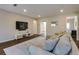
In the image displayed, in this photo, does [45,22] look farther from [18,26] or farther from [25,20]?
[18,26]

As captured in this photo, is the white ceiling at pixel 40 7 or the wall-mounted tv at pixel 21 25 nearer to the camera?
the white ceiling at pixel 40 7

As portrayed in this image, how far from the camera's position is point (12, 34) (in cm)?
770

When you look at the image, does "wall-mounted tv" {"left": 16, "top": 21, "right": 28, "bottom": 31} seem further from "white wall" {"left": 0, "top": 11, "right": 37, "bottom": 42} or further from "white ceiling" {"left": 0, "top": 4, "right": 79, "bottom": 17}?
"white ceiling" {"left": 0, "top": 4, "right": 79, "bottom": 17}

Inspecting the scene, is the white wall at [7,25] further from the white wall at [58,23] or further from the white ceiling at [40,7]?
the white wall at [58,23]

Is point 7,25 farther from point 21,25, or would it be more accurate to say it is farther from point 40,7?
point 40,7

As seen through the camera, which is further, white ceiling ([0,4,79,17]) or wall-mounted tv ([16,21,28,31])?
wall-mounted tv ([16,21,28,31])

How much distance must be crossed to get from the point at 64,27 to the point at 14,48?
8444 mm

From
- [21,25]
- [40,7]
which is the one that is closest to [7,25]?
[21,25]

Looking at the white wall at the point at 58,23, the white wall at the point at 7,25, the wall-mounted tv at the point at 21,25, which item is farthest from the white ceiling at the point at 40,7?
the white wall at the point at 58,23

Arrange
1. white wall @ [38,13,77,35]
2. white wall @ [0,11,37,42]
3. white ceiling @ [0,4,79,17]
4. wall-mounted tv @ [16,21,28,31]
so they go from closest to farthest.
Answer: white ceiling @ [0,4,79,17]
white wall @ [0,11,37,42]
wall-mounted tv @ [16,21,28,31]
white wall @ [38,13,77,35]

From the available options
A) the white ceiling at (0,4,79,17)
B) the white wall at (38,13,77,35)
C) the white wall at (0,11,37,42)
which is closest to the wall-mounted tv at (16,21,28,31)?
the white wall at (0,11,37,42)

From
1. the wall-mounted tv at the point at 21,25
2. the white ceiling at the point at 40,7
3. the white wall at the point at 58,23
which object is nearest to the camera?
the white ceiling at the point at 40,7

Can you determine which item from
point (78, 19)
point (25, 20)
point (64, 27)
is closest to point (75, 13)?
point (78, 19)

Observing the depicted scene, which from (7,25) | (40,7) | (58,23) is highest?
(40,7)
